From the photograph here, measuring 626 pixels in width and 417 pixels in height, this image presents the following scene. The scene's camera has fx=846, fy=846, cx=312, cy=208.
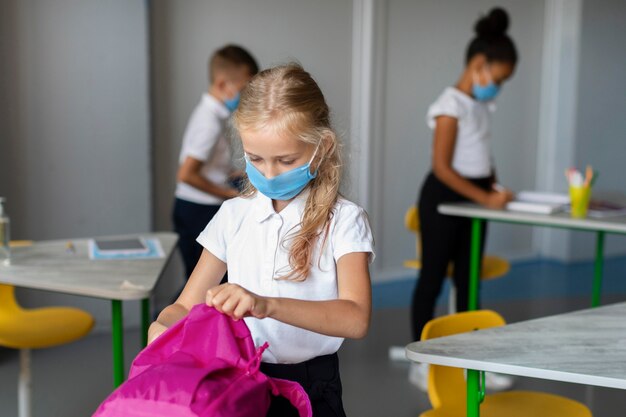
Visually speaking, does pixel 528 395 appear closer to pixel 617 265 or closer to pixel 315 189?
pixel 315 189

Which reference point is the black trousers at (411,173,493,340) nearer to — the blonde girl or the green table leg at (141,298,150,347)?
the green table leg at (141,298,150,347)

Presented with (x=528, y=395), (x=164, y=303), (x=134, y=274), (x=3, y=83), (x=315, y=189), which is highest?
(x=3, y=83)

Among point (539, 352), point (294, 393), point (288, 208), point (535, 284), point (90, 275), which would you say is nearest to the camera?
point (294, 393)

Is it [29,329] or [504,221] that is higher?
[504,221]

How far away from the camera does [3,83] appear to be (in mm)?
3891

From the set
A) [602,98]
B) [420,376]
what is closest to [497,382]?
[420,376]

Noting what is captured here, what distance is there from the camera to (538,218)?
131 inches

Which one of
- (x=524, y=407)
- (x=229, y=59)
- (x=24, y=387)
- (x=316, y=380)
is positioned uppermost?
(x=229, y=59)

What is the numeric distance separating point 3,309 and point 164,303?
5.73 feet

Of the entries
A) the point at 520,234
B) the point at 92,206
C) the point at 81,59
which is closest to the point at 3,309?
the point at 92,206

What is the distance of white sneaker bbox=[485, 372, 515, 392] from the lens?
3473 mm

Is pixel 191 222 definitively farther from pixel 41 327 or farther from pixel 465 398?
pixel 465 398

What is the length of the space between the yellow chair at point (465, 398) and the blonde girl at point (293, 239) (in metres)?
0.50

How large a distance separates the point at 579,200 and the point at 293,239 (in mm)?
2086
